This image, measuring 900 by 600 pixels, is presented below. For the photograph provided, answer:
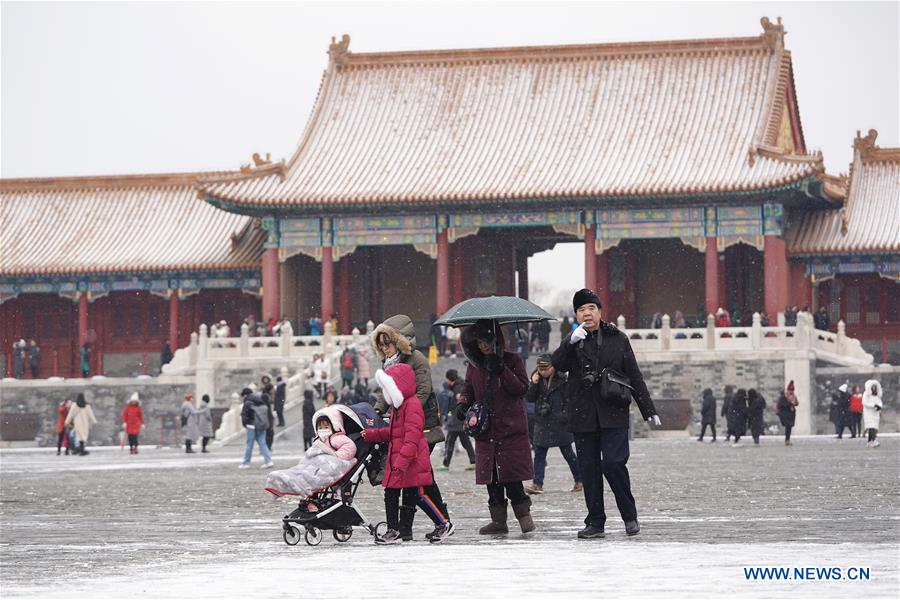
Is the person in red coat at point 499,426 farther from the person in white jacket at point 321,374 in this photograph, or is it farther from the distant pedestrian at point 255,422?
the person in white jacket at point 321,374

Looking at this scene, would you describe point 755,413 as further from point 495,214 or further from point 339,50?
point 339,50

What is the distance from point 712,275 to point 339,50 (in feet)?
43.6

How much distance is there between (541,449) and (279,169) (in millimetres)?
28464

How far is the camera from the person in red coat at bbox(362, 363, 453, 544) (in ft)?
39.9

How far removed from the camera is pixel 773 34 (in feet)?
152

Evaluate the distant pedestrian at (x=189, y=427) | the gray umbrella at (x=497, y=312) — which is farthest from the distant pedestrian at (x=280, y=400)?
the gray umbrella at (x=497, y=312)

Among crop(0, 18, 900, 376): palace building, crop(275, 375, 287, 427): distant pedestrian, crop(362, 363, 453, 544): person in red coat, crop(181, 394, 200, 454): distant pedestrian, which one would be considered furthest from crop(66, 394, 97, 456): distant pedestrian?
crop(362, 363, 453, 544): person in red coat

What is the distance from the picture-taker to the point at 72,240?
50.5 m

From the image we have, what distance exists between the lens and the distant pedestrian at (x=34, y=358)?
48.1 m

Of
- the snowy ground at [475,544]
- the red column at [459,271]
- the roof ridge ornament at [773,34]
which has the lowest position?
the snowy ground at [475,544]

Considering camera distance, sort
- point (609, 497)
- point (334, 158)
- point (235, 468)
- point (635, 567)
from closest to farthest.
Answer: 1. point (635, 567)
2. point (609, 497)
3. point (235, 468)
4. point (334, 158)

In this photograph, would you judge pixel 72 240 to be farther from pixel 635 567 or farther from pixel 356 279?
pixel 635 567

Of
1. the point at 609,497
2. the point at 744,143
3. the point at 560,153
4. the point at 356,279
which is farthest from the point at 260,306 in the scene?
the point at 609,497

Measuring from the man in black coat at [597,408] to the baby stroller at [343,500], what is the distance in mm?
1454
